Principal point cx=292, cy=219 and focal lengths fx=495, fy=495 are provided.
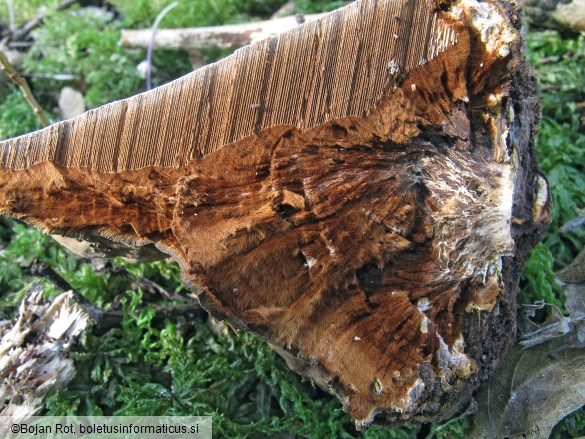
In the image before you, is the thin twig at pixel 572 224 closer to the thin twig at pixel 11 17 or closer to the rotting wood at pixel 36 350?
the rotting wood at pixel 36 350

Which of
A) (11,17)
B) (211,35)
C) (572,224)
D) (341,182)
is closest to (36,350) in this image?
(341,182)

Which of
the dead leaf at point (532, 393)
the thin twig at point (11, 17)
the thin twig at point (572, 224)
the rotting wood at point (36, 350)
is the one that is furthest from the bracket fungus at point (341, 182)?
the thin twig at point (11, 17)

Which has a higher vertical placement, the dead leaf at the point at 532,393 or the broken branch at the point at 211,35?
the broken branch at the point at 211,35

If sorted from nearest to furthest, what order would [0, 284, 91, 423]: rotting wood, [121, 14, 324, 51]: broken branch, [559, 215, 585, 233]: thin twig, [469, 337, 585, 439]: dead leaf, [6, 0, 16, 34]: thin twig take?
[469, 337, 585, 439]: dead leaf
[0, 284, 91, 423]: rotting wood
[559, 215, 585, 233]: thin twig
[121, 14, 324, 51]: broken branch
[6, 0, 16, 34]: thin twig

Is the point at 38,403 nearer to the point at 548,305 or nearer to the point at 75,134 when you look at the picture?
the point at 75,134

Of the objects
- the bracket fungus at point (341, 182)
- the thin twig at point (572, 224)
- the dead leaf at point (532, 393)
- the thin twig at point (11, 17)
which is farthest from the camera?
the thin twig at point (11, 17)

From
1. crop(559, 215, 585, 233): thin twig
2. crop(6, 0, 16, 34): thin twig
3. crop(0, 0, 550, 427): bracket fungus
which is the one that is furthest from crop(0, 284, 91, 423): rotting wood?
crop(6, 0, 16, 34): thin twig

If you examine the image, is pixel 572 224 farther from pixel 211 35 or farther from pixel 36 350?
pixel 36 350

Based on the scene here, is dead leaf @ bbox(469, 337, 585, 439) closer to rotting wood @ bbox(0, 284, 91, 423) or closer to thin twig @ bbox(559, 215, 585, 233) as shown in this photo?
thin twig @ bbox(559, 215, 585, 233)

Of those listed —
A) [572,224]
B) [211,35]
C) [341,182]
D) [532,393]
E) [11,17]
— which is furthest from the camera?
[11,17]
